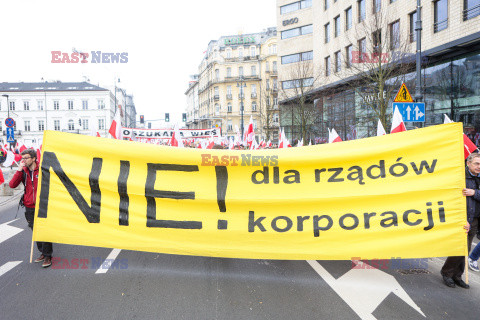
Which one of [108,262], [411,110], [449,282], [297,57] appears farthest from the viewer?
[297,57]

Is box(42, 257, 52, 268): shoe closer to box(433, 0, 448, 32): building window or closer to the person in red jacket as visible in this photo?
the person in red jacket

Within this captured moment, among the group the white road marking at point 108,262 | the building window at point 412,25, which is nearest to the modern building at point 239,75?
the building window at point 412,25

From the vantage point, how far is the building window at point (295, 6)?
41688 millimetres

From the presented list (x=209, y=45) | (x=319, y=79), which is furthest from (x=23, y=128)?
(x=319, y=79)

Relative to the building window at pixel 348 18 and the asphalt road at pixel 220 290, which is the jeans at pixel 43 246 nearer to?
the asphalt road at pixel 220 290

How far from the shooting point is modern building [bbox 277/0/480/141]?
16.8 meters

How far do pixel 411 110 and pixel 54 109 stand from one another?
307ft

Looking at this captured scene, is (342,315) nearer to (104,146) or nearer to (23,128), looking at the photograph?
(104,146)

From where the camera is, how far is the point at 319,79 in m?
32.2

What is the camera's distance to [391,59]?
16.8 metres

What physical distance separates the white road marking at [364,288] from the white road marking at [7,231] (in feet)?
20.9

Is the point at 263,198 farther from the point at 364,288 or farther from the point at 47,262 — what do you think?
the point at 47,262

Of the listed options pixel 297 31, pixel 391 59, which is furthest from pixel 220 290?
pixel 297 31

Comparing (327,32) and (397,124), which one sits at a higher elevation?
(327,32)
